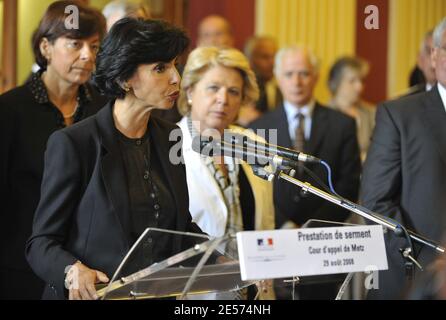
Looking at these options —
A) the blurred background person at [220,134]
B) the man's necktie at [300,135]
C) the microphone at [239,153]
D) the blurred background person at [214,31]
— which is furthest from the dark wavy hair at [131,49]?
the blurred background person at [214,31]

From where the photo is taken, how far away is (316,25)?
27.6 feet

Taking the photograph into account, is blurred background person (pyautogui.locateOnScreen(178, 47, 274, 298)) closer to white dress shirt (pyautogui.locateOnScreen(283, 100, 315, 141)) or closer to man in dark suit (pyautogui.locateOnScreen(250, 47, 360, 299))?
man in dark suit (pyautogui.locateOnScreen(250, 47, 360, 299))

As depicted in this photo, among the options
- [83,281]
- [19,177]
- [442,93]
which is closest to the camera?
[83,281]

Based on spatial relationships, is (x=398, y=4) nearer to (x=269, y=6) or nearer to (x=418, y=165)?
(x=269, y=6)

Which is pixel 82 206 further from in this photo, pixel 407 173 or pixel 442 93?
pixel 442 93

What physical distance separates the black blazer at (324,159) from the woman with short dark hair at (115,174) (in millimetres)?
1825

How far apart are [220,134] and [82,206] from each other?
3.90ft

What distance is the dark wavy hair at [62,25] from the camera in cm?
380

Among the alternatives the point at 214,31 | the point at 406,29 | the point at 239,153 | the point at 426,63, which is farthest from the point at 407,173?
the point at 406,29

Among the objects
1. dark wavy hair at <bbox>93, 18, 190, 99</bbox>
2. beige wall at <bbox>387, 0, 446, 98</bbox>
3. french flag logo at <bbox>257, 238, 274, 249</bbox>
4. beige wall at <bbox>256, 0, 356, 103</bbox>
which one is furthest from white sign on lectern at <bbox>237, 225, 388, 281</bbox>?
beige wall at <bbox>387, 0, 446, 98</bbox>

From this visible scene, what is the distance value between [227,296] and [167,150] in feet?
1.91

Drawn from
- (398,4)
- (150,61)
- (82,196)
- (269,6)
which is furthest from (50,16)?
(398,4)

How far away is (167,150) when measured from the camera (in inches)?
129

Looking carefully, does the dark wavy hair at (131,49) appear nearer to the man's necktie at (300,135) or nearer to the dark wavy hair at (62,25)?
the dark wavy hair at (62,25)
